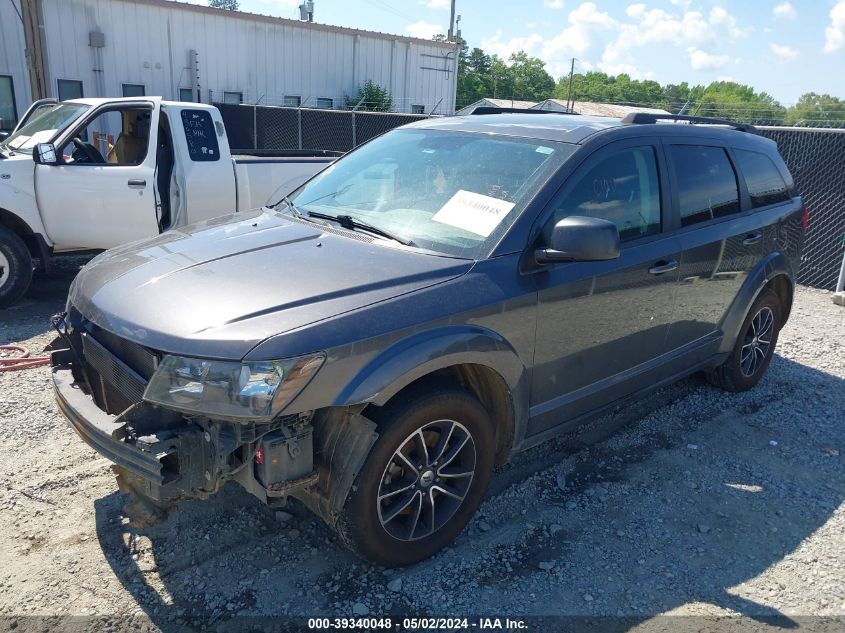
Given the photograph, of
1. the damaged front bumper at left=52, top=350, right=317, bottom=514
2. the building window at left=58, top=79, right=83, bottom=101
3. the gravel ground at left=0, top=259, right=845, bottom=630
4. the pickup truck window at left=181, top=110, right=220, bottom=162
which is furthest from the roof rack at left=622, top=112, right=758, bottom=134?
the building window at left=58, top=79, right=83, bottom=101

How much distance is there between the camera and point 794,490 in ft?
13.3

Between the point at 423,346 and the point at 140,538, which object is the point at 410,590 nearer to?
the point at 423,346

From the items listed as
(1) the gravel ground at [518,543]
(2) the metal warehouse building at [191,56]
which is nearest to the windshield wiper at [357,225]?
(1) the gravel ground at [518,543]

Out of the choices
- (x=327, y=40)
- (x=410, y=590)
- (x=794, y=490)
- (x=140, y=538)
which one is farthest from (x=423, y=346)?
(x=327, y=40)

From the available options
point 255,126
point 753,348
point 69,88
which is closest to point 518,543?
point 753,348

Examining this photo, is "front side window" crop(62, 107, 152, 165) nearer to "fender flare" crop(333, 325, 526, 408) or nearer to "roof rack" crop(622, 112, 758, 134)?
"roof rack" crop(622, 112, 758, 134)

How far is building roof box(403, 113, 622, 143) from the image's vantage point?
12.1 feet

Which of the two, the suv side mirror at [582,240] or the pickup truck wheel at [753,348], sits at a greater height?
the suv side mirror at [582,240]

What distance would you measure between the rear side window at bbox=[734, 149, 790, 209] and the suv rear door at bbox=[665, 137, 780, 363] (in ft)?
0.33

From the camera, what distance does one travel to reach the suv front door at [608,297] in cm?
343

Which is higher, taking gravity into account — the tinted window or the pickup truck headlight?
the tinted window

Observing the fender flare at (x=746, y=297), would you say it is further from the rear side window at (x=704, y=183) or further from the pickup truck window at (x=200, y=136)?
the pickup truck window at (x=200, y=136)

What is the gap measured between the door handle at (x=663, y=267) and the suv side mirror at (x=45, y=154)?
565 cm

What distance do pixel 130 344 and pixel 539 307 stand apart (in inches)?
72.8
